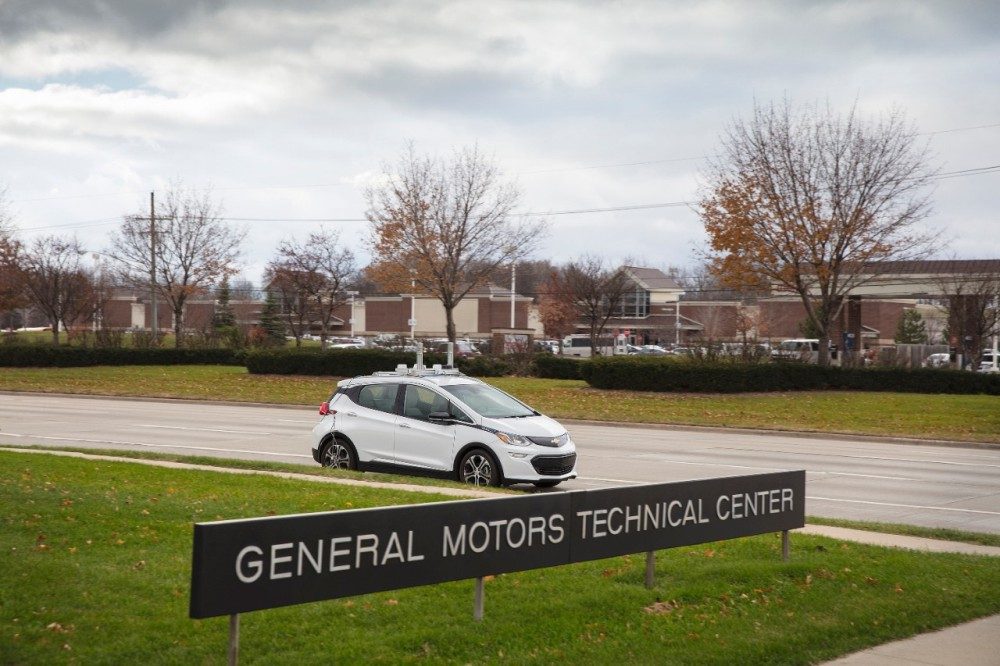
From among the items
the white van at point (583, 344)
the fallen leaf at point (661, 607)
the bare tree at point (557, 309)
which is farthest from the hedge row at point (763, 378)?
the white van at point (583, 344)

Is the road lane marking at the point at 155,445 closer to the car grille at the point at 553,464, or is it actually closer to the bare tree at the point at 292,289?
the car grille at the point at 553,464

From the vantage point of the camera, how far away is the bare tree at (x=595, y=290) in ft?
229

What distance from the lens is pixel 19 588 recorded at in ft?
23.5

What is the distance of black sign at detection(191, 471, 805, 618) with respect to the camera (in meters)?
5.54

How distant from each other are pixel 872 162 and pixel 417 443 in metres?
27.9

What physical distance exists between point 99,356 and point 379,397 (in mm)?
38317

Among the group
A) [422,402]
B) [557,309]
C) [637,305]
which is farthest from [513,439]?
[637,305]

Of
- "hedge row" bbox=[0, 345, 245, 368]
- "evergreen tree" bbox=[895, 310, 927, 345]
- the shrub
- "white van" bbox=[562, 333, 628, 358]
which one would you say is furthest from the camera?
"white van" bbox=[562, 333, 628, 358]

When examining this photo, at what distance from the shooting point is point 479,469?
15055 mm

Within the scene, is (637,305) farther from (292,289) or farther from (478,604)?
(478,604)

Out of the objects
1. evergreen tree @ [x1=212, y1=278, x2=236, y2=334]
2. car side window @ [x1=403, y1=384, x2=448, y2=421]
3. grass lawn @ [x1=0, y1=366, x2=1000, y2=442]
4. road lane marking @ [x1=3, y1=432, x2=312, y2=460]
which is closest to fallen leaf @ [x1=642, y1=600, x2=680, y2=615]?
car side window @ [x1=403, y1=384, x2=448, y2=421]

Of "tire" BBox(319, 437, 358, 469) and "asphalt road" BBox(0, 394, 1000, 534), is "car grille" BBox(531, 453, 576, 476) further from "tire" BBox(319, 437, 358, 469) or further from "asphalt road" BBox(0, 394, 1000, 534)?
"tire" BBox(319, 437, 358, 469)

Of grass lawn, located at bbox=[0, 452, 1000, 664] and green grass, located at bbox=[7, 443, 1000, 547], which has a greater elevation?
grass lawn, located at bbox=[0, 452, 1000, 664]

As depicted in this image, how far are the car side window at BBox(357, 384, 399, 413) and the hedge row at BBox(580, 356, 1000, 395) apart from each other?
2095 cm
